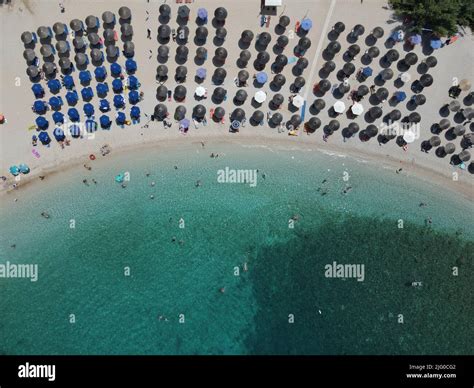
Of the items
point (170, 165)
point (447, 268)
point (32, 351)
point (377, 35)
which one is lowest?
point (32, 351)

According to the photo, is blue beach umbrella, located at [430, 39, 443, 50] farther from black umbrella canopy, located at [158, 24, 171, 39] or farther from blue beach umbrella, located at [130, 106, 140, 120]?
blue beach umbrella, located at [130, 106, 140, 120]

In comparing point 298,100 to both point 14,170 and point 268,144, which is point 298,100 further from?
point 14,170


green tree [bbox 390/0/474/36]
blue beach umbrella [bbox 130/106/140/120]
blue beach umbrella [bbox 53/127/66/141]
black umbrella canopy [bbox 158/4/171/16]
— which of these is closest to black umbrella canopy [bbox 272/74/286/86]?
black umbrella canopy [bbox 158/4/171/16]

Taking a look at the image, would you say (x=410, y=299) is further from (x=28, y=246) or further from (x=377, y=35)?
(x=28, y=246)

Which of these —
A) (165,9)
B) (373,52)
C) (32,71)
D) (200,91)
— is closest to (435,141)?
(373,52)

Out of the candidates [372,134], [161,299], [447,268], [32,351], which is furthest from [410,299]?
[32,351]

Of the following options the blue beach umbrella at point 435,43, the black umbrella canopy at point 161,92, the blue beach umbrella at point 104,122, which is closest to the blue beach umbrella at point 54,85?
the blue beach umbrella at point 104,122
